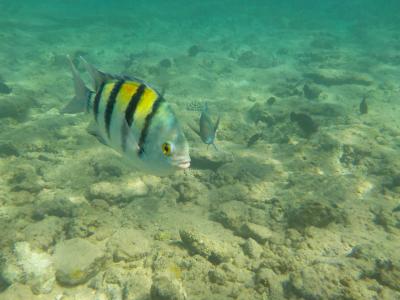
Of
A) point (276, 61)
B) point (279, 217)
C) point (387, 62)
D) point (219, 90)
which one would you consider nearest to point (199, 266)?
point (279, 217)

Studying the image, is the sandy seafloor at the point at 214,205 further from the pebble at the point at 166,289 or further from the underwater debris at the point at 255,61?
the underwater debris at the point at 255,61

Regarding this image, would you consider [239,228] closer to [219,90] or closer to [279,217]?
[279,217]

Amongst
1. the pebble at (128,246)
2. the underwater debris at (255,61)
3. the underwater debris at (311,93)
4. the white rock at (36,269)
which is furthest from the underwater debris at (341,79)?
the white rock at (36,269)

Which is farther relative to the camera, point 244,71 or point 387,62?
point 387,62

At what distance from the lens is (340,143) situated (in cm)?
763

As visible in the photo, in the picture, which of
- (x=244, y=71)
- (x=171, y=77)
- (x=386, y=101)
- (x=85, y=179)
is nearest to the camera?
(x=85, y=179)

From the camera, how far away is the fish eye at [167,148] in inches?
78.9

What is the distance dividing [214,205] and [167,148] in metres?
3.71

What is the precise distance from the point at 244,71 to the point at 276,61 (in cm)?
384

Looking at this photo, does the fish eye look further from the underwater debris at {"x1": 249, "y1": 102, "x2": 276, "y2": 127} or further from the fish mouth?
the underwater debris at {"x1": 249, "y1": 102, "x2": 276, "y2": 127}

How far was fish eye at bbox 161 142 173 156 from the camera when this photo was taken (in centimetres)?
200

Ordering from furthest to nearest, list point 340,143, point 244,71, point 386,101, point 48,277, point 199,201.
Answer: point 244,71
point 386,101
point 340,143
point 199,201
point 48,277

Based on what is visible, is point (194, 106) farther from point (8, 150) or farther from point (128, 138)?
point (128, 138)

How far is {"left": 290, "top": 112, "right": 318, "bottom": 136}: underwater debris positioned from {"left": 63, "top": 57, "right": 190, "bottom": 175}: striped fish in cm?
722
